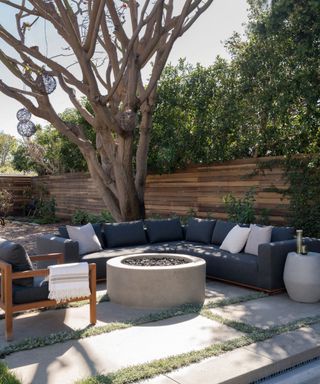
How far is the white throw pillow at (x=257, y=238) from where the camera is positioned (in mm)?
5789

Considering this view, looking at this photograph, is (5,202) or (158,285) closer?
(158,285)

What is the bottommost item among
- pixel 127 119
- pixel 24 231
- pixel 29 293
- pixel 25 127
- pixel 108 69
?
pixel 24 231

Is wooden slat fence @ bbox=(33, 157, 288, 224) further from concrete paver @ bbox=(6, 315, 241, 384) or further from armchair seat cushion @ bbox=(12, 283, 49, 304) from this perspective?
armchair seat cushion @ bbox=(12, 283, 49, 304)

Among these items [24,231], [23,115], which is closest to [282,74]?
[23,115]

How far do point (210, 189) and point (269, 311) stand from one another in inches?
192

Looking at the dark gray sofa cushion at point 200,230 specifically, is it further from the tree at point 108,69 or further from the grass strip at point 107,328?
the grass strip at point 107,328

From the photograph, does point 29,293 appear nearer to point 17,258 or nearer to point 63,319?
point 17,258

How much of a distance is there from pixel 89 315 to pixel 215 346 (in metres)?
1.50

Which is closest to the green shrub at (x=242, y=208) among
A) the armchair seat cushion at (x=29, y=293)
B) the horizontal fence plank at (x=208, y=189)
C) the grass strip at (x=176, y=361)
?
the horizontal fence plank at (x=208, y=189)

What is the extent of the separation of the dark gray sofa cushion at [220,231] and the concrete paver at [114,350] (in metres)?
→ 2.50

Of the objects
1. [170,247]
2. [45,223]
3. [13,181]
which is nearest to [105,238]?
[170,247]

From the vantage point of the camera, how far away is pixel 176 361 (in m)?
3.19

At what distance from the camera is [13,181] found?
1677cm

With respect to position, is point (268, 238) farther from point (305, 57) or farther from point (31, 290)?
point (31, 290)
